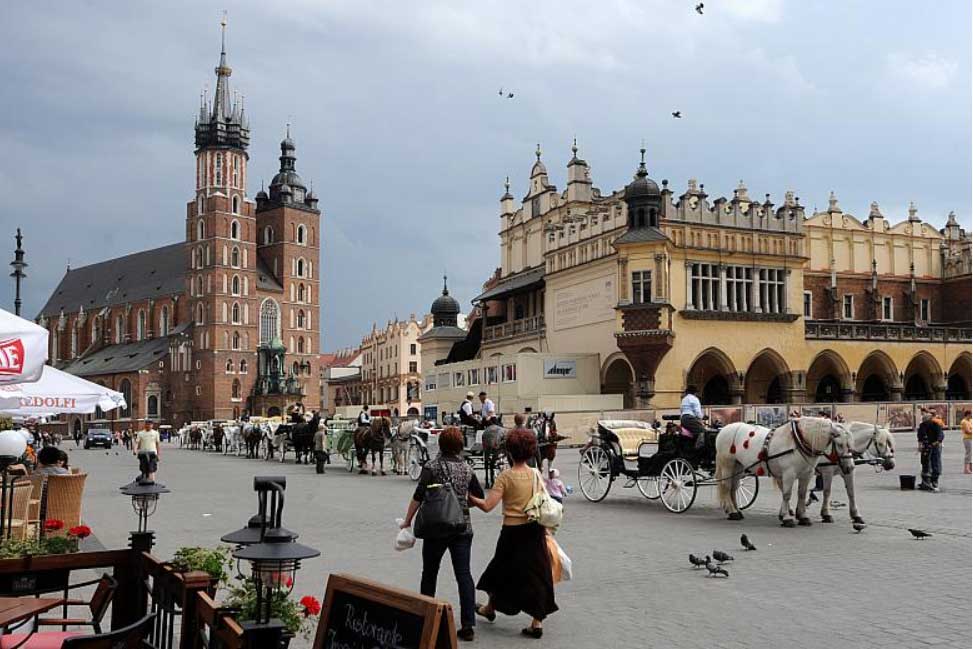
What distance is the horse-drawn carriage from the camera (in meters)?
15.7

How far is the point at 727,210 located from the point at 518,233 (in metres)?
15.4

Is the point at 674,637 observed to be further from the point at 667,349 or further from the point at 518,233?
the point at 518,233

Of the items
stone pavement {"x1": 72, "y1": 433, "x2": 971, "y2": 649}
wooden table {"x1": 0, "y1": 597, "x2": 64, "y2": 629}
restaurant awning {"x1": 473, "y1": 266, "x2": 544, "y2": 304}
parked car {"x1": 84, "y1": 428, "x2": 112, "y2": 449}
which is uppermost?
restaurant awning {"x1": 473, "y1": 266, "x2": 544, "y2": 304}

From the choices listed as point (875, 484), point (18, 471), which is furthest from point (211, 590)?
point (875, 484)

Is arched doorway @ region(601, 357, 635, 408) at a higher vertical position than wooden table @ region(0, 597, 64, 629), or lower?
higher

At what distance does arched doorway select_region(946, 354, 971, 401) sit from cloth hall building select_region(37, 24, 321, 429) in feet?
222

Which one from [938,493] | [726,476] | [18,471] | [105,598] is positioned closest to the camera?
[105,598]

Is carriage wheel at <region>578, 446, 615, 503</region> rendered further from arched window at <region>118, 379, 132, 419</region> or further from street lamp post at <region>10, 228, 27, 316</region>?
arched window at <region>118, 379, 132, 419</region>

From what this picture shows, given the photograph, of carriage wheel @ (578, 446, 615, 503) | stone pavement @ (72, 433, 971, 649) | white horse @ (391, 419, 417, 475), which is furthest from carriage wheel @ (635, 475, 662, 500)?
white horse @ (391, 419, 417, 475)

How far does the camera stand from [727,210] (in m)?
45.9

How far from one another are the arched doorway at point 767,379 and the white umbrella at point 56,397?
36.8 meters

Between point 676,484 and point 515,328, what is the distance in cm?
3898

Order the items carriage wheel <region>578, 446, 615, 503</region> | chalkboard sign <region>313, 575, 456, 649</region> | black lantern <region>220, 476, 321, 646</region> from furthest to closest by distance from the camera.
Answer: carriage wheel <region>578, 446, 615, 503</region> < black lantern <region>220, 476, 321, 646</region> < chalkboard sign <region>313, 575, 456, 649</region>

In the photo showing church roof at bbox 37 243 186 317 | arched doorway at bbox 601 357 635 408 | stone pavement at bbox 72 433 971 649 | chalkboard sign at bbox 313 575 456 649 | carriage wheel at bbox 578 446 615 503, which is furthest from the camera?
church roof at bbox 37 243 186 317
